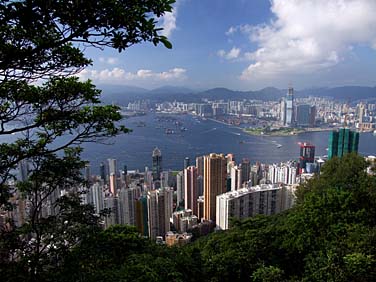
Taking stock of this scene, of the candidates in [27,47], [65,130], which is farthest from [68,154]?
[27,47]

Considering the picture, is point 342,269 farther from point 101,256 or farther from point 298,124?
point 298,124

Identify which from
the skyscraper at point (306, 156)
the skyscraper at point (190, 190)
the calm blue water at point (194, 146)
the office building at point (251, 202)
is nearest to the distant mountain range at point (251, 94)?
the calm blue water at point (194, 146)

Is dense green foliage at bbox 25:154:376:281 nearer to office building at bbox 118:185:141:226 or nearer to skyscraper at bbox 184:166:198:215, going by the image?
office building at bbox 118:185:141:226

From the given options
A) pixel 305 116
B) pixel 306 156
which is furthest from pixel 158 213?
pixel 305 116

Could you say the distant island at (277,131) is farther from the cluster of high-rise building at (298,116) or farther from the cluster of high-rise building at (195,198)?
the cluster of high-rise building at (195,198)

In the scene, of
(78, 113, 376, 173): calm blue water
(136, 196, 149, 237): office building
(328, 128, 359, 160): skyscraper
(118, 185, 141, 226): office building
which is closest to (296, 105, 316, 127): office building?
(78, 113, 376, 173): calm blue water
